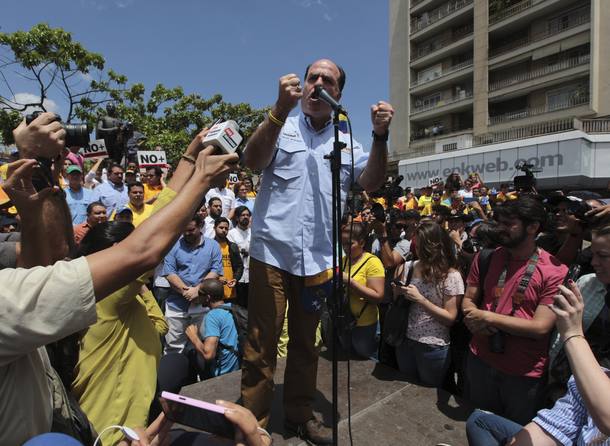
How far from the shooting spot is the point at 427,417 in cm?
255

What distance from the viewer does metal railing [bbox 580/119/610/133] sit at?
19.2 m

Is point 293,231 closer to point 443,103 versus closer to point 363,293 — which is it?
point 363,293

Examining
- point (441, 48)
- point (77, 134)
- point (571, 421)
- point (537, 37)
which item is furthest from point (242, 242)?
point (441, 48)

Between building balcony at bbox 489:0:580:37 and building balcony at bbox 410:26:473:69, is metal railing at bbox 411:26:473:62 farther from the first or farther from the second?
building balcony at bbox 489:0:580:37

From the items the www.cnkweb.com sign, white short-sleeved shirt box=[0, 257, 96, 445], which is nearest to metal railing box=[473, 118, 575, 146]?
the www.cnkweb.com sign

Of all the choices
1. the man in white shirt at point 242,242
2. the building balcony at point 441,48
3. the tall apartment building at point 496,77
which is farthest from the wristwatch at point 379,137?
the building balcony at point 441,48

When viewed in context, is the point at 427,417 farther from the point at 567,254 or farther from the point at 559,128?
the point at 559,128

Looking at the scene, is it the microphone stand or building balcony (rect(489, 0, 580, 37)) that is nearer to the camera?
the microphone stand

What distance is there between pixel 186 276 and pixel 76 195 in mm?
2557

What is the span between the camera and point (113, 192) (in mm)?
6270

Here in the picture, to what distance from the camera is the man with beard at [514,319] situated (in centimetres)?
237

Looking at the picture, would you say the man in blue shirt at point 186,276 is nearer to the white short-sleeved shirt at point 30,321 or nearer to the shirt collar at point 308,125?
the shirt collar at point 308,125

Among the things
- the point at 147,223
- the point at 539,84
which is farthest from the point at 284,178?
the point at 539,84

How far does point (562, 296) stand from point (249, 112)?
76.7ft
